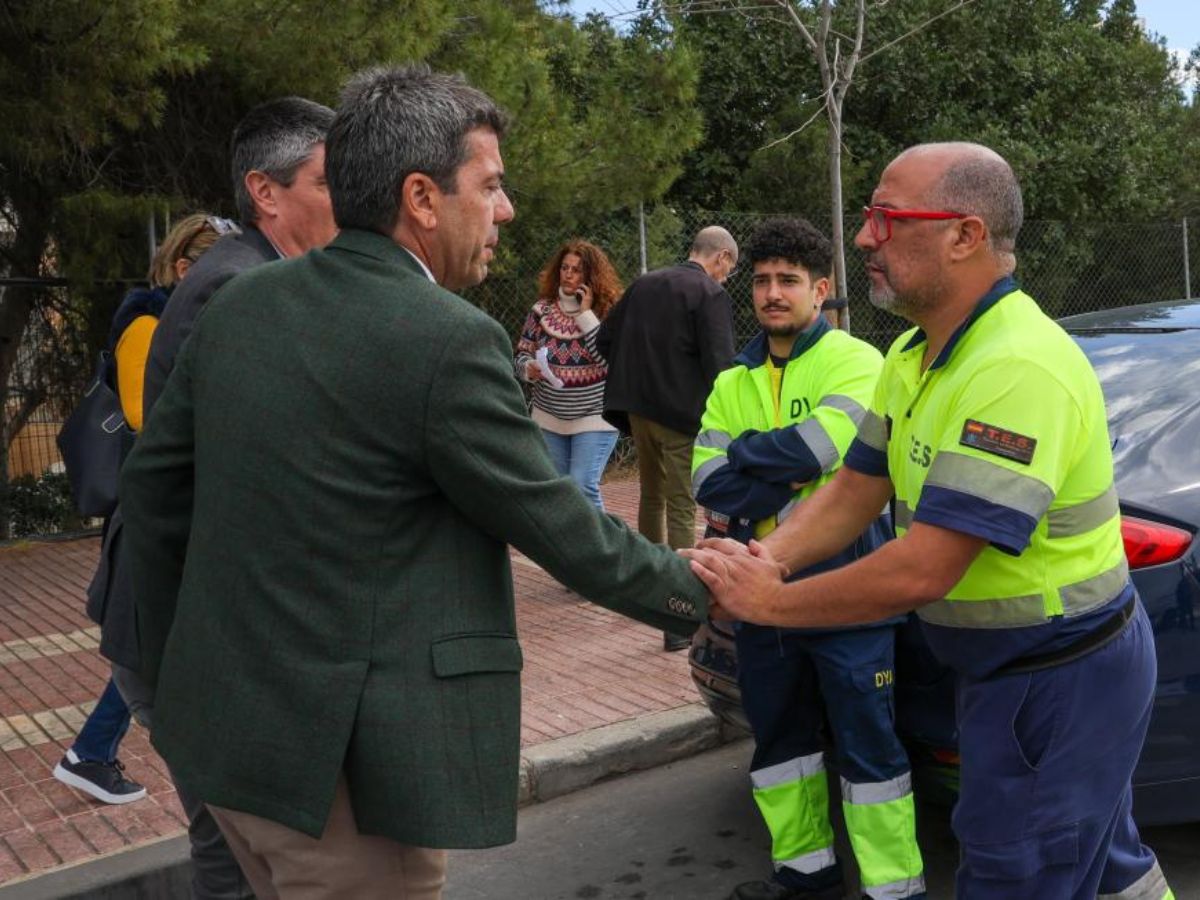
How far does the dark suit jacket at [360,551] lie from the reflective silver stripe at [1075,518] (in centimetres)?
95

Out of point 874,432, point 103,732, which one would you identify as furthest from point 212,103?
point 874,432

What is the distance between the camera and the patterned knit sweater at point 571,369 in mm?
7299

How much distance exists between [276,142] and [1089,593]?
2.03 m

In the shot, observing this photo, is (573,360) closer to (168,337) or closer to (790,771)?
(790,771)

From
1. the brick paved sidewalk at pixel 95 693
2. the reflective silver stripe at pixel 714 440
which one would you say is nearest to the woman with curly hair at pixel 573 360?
the brick paved sidewalk at pixel 95 693

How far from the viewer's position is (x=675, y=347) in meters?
6.64

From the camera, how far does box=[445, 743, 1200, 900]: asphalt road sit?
4148 mm

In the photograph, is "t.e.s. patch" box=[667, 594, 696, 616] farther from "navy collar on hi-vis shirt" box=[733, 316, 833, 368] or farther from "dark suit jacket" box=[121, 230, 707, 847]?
"navy collar on hi-vis shirt" box=[733, 316, 833, 368]

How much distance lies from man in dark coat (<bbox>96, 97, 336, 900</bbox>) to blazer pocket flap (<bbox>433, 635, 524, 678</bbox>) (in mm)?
1144

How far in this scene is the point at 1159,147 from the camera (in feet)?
57.2

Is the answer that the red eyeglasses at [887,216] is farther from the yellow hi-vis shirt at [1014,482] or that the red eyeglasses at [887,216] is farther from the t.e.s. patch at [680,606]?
the t.e.s. patch at [680,606]

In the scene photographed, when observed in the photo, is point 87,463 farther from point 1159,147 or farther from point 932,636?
point 1159,147

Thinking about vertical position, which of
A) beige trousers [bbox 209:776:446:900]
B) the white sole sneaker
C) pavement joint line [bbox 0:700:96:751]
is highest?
beige trousers [bbox 209:776:446:900]

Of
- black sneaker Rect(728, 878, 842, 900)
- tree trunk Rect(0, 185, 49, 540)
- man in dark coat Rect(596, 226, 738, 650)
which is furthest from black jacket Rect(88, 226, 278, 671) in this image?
tree trunk Rect(0, 185, 49, 540)
